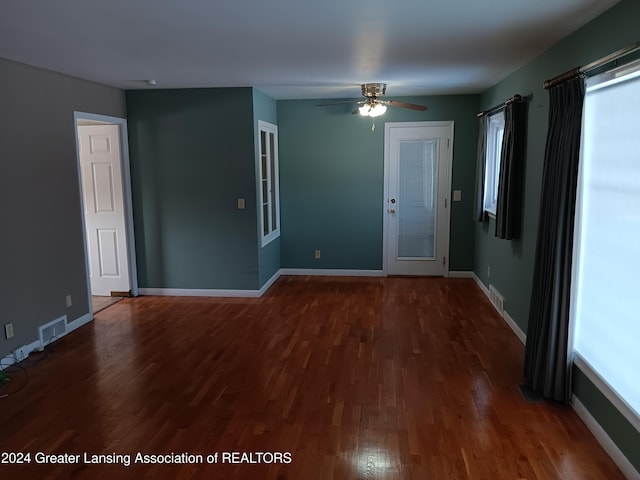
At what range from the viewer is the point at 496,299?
5078mm

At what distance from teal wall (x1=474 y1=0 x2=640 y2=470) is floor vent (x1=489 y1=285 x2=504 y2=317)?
0.27 feet

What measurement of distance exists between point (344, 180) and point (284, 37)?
138 inches

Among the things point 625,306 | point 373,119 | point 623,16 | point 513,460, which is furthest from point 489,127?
point 513,460

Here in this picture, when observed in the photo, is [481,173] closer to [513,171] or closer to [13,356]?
[513,171]

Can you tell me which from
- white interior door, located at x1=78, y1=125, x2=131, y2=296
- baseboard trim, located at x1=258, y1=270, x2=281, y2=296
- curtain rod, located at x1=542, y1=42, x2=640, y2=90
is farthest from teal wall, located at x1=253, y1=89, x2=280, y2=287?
curtain rod, located at x1=542, y1=42, x2=640, y2=90

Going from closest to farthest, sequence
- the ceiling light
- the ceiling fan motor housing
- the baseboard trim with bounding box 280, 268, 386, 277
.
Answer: the ceiling fan motor housing < the ceiling light < the baseboard trim with bounding box 280, 268, 386, 277

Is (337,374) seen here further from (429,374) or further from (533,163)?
(533,163)

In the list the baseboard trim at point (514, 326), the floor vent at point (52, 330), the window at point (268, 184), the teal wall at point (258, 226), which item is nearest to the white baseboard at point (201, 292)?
the teal wall at point (258, 226)

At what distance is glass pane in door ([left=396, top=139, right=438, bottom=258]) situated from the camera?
6395 mm

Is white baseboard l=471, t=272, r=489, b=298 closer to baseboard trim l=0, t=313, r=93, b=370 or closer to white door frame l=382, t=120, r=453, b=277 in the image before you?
white door frame l=382, t=120, r=453, b=277

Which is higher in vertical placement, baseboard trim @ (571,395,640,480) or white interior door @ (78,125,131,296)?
white interior door @ (78,125,131,296)

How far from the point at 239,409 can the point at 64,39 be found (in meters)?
2.68

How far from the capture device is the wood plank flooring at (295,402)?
250 centimetres

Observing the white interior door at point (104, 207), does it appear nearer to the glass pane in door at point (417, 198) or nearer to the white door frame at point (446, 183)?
the white door frame at point (446, 183)
